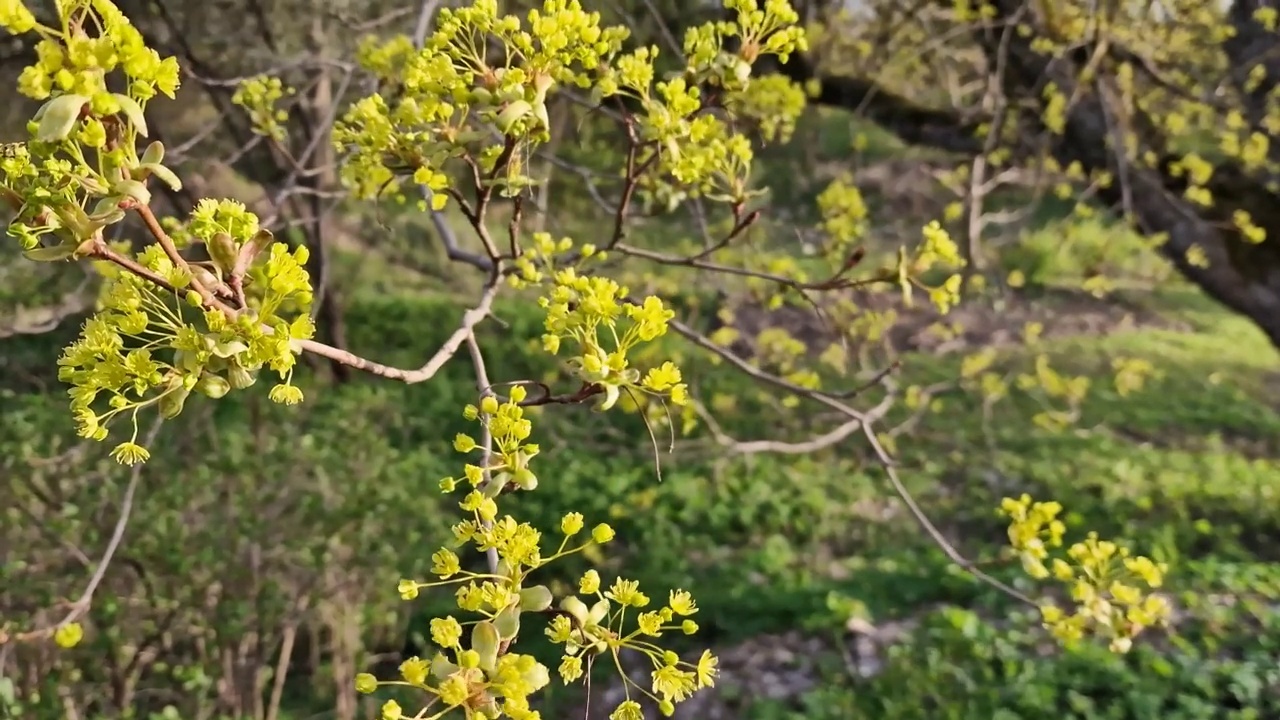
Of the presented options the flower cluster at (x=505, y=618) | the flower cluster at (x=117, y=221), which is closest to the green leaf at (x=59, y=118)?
the flower cluster at (x=117, y=221)

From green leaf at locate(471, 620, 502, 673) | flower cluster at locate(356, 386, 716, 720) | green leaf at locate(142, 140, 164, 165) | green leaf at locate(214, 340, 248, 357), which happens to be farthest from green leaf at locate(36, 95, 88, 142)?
green leaf at locate(471, 620, 502, 673)

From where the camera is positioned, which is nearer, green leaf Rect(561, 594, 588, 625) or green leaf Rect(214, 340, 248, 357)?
green leaf Rect(214, 340, 248, 357)

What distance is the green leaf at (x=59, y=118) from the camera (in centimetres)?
73

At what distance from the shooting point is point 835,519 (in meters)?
5.36

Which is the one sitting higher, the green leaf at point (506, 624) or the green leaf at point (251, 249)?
the green leaf at point (251, 249)

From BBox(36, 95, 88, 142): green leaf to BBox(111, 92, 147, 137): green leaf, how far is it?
0.09ft

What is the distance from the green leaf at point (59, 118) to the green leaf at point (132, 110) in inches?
1.1

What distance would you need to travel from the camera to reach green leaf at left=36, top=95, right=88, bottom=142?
731mm

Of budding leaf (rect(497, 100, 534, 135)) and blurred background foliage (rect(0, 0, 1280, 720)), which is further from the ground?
budding leaf (rect(497, 100, 534, 135))

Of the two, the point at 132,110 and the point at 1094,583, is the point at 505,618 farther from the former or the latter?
the point at 1094,583

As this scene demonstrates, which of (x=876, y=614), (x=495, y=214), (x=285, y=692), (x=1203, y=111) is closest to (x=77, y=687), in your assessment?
(x=285, y=692)

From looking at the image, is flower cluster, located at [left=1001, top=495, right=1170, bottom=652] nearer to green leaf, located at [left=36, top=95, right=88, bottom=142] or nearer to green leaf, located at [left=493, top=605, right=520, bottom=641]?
green leaf, located at [left=493, top=605, right=520, bottom=641]

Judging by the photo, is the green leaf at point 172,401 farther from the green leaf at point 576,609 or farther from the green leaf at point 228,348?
the green leaf at point 576,609

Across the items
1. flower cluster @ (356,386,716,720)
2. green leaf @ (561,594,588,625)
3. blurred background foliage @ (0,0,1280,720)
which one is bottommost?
blurred background foliage @ (0,0,1280,720)
